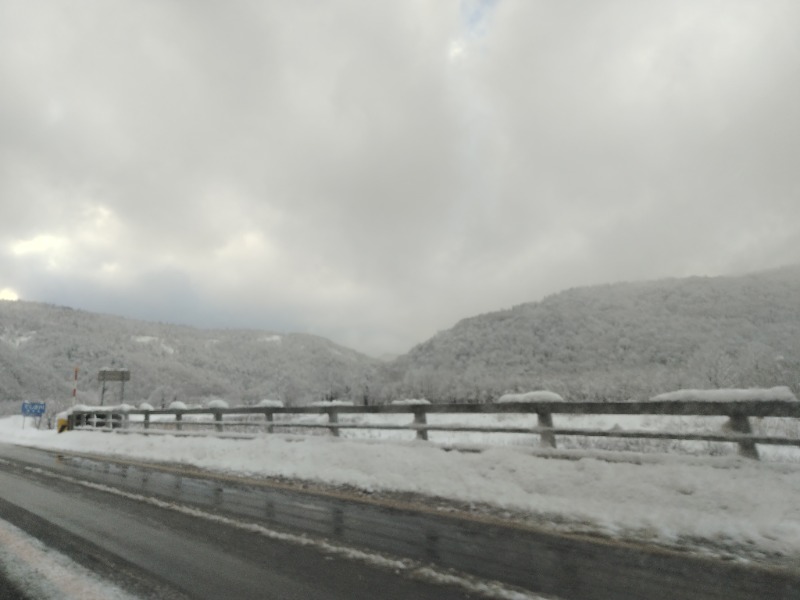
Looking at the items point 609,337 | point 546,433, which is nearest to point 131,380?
point 609,337

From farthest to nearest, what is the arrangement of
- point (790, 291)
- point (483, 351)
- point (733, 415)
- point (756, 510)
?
point (483, 351), point (790, 291), point (733, 415), point (756, 510)

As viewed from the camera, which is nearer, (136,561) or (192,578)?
(192,578)

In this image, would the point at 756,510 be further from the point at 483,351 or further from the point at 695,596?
the point at 483,351

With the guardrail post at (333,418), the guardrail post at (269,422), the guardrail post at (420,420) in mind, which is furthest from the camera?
the guardrail post at (269,422)

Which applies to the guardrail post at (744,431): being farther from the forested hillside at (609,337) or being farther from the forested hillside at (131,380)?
the forested hillside at (131,380)

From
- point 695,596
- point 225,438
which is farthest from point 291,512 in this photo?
point 225,438

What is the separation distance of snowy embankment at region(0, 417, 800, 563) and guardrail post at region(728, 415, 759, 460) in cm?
25

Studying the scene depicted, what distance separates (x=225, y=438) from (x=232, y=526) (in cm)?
961

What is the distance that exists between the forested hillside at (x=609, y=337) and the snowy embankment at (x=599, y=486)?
285 ft

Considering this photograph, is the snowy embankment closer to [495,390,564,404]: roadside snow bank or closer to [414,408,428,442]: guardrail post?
[414,408,428,442]: guardrail post

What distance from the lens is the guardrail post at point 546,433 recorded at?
26.9 ft

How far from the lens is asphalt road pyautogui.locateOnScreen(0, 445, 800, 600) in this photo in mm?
3439

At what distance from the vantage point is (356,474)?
27.0 feet

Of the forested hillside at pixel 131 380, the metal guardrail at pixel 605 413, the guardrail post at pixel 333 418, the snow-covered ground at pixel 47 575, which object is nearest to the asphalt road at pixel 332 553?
the snow-covered ground at pixel 47 575
